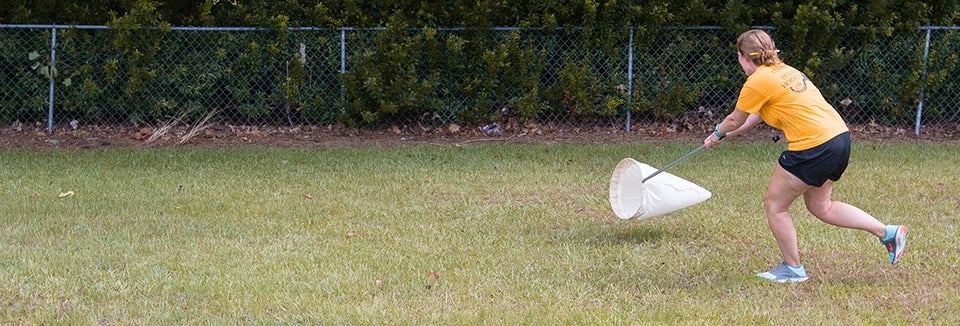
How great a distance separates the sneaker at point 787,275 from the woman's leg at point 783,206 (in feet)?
0.09

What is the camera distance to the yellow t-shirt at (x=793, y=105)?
4.50 m

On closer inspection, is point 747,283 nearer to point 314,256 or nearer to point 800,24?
point 314,256

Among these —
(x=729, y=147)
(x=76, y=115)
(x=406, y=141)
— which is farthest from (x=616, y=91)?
(x=76, y=115)

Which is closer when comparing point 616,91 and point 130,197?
point 130,197

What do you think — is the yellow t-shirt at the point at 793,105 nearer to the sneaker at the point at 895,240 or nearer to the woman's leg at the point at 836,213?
the woman's leg at the point at 836,213

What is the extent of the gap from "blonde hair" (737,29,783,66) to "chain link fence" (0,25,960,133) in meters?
6.15

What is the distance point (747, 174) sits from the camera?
26.3ft

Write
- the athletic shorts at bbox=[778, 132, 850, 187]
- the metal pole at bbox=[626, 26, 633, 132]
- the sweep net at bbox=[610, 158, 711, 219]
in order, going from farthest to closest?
the metal pole at bbox=[626, 26, 633, 132], the sweep net at bbox=[610, 158, 711, 219], the athletic shorts at bbox=[778, 132, 850, 187]

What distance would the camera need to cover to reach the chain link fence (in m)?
10.7

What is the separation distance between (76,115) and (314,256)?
6919 millimetres

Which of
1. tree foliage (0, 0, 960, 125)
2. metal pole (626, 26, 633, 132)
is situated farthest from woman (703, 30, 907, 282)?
metal pole (626, 26, 633, 132)

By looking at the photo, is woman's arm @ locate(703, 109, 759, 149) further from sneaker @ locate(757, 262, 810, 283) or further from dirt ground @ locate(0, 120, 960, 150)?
dirt ground @ locate(0, 120, 960, 150)

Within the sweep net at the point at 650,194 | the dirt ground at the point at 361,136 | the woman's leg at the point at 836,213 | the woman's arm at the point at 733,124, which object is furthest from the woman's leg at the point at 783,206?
the dirt ground at the point at 361,136

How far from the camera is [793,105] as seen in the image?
4539 mm
